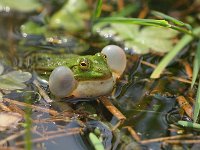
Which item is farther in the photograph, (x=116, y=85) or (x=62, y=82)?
(x=116, y=85)

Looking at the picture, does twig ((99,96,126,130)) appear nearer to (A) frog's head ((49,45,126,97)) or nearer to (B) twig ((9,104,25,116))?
(A) frog's head ((49,45,126,97))

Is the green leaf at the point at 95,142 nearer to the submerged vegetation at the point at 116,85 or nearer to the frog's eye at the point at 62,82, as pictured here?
the submerged vegetation at the point at 116,85

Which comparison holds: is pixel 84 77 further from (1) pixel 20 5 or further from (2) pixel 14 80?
(1) pixel 20 5

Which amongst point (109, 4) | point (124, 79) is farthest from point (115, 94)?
point (109, 4)

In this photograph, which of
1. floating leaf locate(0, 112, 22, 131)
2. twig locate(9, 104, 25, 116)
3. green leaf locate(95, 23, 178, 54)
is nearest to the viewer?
floating leaf locate(0, 112, 22, 131)

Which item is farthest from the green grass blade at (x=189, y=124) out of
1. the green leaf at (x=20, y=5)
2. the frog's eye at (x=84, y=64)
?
the green leaf at (x=20, y=5)

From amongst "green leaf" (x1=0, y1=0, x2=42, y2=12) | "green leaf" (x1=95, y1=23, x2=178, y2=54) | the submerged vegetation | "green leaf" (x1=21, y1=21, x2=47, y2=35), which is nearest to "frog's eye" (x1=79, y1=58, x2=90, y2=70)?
the submerged vegetation

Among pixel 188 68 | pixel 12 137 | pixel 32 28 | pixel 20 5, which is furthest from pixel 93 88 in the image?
pixel 20 5
